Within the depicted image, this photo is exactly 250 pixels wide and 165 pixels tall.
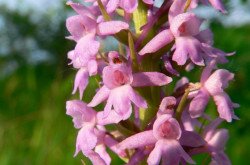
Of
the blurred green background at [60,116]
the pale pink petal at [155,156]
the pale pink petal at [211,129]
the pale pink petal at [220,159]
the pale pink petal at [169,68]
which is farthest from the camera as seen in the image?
the blurred green background at [60,116]

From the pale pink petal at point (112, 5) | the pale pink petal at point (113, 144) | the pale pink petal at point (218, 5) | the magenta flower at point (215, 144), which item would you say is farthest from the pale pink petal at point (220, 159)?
the pale pink petal at point (112, 5)

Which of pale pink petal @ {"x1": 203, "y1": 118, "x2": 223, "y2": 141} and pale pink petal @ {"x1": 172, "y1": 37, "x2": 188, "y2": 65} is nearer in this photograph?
pale pink petal @ {"x1": 172, "y1": 37, "x2": 188, "y2": 65}

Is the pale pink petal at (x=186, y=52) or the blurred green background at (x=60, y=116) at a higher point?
the pale pink petal at (x=186, y=52)

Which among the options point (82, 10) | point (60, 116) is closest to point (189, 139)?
point (82, 10)

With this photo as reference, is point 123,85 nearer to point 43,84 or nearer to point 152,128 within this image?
point 152,128

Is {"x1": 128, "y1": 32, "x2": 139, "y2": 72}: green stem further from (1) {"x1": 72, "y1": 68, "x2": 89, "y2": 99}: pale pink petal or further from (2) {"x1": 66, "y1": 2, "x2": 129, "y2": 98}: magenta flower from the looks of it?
(1) {"x1": 72, "y1": 68, "x2": 89, "y2": 99}: pale pink petal

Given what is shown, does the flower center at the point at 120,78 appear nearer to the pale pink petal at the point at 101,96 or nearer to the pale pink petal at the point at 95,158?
the pale pink petal at the point at 101,96

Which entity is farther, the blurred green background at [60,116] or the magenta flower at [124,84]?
the blurred green background at [60,116]

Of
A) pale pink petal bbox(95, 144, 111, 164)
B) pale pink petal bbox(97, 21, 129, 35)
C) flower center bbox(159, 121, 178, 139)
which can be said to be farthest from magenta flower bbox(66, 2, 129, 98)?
flower center bbox(159, 121, 178, 139)

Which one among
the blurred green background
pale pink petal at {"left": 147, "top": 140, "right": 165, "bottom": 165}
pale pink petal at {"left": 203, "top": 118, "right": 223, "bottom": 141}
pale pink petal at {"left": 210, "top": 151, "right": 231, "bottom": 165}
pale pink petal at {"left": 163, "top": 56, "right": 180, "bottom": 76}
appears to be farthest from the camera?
the blurred green background
